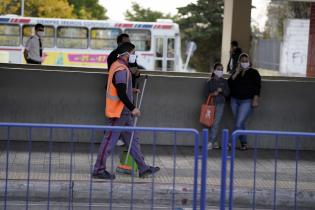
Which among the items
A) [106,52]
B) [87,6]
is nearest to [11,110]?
[106,52]

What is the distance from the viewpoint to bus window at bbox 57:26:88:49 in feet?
95.4

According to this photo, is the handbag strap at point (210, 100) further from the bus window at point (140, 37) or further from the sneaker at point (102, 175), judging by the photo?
the bus window at point (140, 37)

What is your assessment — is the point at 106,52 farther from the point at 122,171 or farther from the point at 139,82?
the point at 122,171

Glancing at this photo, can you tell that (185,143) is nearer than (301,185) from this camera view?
No

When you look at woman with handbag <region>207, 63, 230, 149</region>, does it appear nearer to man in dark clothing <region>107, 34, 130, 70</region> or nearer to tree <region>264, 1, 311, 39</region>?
man in dark clothing <region>107, 34, 130, 70</region>

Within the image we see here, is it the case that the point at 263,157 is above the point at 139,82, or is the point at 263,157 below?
below

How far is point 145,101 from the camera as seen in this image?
1198 cm

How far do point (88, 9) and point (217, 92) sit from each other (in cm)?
4342

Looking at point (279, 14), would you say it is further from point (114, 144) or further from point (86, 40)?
point (114, 144)

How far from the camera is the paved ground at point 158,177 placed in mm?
8070

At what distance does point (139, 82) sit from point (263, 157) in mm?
2606

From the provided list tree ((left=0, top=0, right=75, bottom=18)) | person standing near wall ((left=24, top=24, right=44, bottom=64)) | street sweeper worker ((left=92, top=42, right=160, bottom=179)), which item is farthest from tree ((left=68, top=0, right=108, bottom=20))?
street sweeper worker ((left=92, top=42, right=160, bottom=179))

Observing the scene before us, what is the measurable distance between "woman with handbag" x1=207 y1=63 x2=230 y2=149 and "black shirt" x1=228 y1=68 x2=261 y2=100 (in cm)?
22

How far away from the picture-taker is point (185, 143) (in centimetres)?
1200
